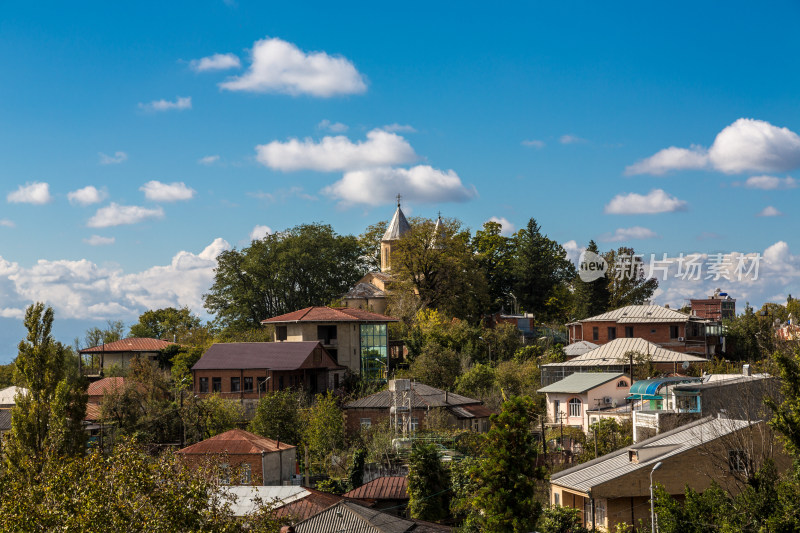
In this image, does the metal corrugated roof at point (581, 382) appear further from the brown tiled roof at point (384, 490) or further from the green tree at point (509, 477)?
the green tree at point (509, 477)

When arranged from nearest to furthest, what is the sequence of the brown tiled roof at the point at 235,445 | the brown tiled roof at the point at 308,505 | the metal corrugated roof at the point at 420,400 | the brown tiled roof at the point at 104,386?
the brown tiled roof at the point at 308,505 → the brown tiled roof at the point at 235,445 → the metal corrugated roof at the point at 420,400 → the brown tiled roof at the point at 104,386

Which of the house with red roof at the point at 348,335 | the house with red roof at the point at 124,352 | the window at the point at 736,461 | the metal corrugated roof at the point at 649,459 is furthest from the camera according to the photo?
the house with red roof at the point at 124,352

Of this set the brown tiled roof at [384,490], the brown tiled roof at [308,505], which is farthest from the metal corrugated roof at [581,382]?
the brown tiled roof at [308,505]

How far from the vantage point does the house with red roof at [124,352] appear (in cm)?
6462

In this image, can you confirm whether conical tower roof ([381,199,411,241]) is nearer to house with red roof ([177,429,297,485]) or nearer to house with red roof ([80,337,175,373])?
house with red roof ([80,337,175,373])

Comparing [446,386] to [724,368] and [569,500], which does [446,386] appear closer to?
[724,368]

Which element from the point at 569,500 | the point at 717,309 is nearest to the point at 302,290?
the point at 717,309

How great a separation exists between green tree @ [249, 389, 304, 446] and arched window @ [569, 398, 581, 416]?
1466 centimetres

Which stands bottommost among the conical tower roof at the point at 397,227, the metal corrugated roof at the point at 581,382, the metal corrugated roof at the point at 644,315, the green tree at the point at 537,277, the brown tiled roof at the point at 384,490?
the brown tiled roof at the point at 384,490

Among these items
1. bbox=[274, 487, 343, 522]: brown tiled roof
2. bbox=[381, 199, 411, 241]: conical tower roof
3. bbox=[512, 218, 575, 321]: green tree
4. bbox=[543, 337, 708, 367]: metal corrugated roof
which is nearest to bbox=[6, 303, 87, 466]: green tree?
bbox=[274, 487, 343, 522]: brown tiled roof

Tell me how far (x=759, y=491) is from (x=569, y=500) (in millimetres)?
10047

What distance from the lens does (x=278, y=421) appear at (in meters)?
46.4

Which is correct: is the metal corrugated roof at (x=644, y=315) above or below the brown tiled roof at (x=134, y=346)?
above

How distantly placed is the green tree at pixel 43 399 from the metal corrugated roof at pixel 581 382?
82.7 ft
